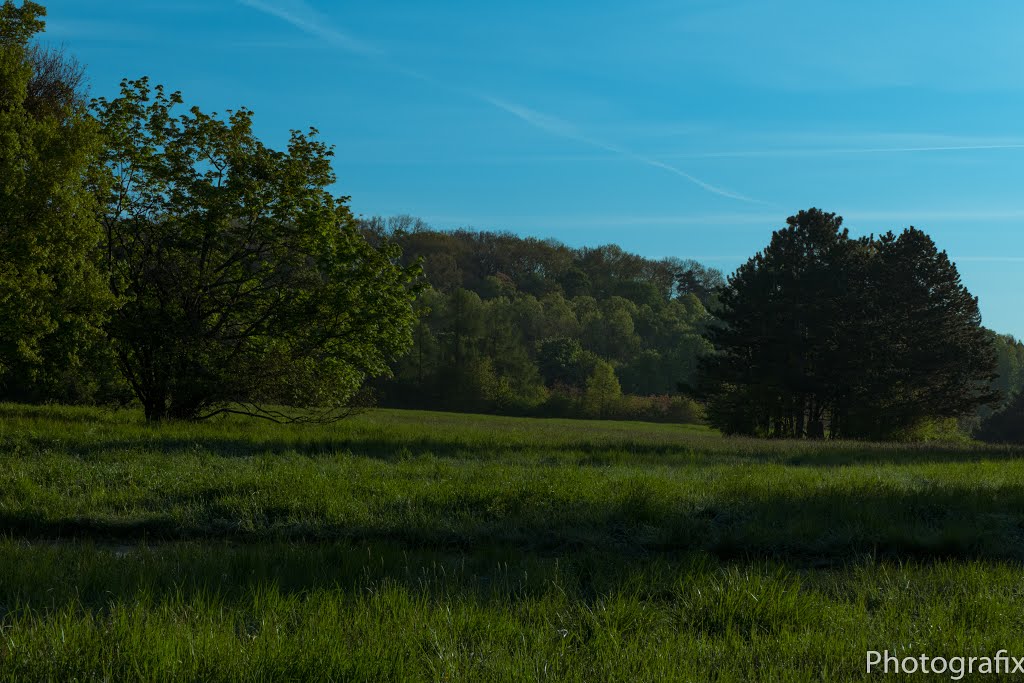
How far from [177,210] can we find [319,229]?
3.57 m

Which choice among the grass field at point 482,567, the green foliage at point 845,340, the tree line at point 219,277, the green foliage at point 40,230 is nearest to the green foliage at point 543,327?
the green foliage at point 845,340

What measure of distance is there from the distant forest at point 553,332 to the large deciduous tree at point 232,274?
1165 inches

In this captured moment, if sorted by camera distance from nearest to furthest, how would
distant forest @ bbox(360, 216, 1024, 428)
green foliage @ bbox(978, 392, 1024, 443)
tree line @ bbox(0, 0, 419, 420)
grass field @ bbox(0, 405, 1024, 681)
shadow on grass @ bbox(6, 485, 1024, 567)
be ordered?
1. grass field @ bbox(0, 405, 1024, 681)
2. shadow on grass @ bbox(6, 485, 1024, 567)
3. tree line @ bbox(0, 0, 419, 420)
4. green foliage @ bbox(978, 392, 1024, 443)
5. distant forest @ bbox(360, 216, 1024, 428)

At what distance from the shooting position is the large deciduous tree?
20531 mm

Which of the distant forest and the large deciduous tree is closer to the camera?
the large deciduous tree

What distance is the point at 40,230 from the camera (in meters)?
16.3

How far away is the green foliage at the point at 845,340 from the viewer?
44094 mm

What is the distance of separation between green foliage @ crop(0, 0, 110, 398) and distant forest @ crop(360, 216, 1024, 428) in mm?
33423

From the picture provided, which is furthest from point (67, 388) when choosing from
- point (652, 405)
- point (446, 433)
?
point (652, 405)

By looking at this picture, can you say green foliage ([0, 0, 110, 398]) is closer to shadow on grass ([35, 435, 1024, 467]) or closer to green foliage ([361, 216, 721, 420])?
shadow on grass ([35, 435, 1024, 467])

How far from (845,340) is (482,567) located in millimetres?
41150

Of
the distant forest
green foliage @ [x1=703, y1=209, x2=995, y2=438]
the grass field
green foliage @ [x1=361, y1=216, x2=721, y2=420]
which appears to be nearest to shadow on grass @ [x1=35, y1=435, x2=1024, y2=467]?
the grass field

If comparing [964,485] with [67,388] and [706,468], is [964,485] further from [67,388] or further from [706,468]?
[67,388]

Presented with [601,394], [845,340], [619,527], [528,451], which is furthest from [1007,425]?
[619,527]
